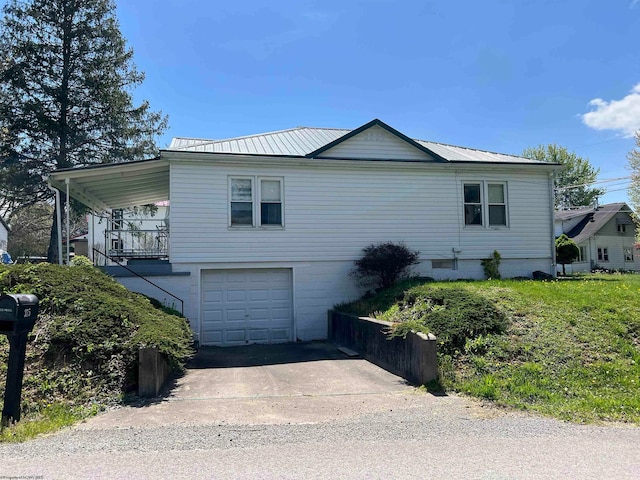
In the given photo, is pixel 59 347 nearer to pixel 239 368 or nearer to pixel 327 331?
pixel 239 368

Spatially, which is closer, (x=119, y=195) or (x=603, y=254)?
(x=119, y=195)

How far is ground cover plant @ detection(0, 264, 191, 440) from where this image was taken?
5785 mm

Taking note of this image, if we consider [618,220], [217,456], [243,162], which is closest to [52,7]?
[243,162]

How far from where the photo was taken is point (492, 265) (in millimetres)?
14242

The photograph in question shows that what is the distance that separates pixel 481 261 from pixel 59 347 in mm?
11678

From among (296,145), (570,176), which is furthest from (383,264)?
(570,176)

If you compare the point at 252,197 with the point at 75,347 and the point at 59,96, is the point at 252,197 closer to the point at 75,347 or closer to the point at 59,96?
the point at 75,347

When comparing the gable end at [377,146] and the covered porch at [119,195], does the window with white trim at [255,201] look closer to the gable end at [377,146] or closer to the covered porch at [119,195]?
the gable end at [377,146]

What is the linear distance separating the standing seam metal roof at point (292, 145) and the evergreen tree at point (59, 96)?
9368 mm

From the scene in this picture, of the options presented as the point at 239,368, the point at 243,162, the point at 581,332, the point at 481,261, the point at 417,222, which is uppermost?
the point at 243,162

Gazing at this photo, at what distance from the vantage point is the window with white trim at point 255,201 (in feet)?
41.9

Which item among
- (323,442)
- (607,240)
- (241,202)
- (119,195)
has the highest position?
(119,195)

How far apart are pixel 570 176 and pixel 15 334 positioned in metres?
57.0

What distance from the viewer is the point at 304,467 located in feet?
13.5
